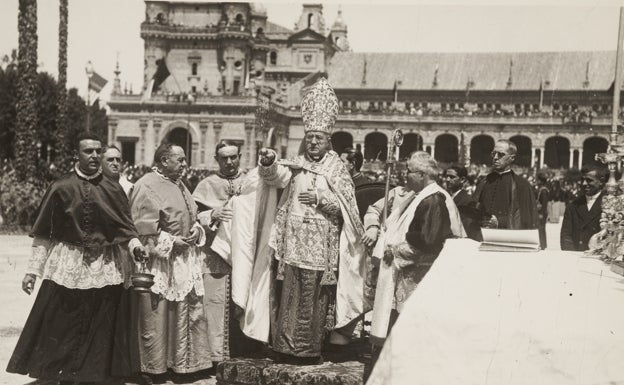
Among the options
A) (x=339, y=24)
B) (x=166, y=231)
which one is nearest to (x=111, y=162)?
(x=166, y=231)

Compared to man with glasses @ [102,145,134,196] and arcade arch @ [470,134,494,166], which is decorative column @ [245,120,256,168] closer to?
arcade arch @ [470,134,494,166]

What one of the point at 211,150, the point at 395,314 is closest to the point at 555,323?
the point at 395,314

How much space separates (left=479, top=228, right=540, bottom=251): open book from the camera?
369 cm

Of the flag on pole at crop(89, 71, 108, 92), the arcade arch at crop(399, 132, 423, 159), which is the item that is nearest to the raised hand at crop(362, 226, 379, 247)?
the flag on pole at crop(89, 71, 108, 92)

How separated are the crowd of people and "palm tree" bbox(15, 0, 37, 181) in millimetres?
11763

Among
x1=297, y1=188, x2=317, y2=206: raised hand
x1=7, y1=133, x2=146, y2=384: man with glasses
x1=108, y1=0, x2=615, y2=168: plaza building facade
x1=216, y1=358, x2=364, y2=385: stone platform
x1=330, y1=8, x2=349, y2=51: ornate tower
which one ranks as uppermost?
x1=330, y1=8, x2=349, y2=51: ornate tower

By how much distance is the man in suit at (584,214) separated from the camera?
7090 millimetres

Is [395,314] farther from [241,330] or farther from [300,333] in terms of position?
[241,330]

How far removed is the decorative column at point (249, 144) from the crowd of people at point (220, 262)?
4977 centimetres

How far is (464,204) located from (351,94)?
2555 inches

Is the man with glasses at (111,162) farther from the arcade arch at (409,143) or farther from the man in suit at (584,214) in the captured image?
the arcade arch at (409,143)

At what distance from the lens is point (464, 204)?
21.6 ft

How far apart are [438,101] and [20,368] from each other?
66960mm

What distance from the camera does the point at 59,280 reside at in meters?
4.80
